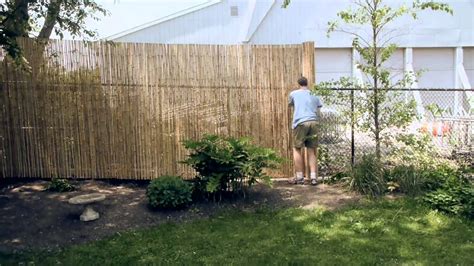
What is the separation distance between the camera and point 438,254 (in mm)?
4551

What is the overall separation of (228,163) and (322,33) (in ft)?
35.1

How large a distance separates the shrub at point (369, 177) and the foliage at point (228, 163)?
1198mm

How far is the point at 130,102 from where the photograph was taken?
6926 mm

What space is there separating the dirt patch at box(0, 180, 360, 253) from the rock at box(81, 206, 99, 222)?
6cm

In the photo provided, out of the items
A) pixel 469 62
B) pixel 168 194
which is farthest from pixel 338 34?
pixel 168 194

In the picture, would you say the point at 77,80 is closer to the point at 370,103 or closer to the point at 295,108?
the point at 295,108

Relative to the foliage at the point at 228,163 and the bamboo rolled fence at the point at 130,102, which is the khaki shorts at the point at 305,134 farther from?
the foliage at the point at 228,163

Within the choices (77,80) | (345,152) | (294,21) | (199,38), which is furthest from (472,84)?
(77,80)

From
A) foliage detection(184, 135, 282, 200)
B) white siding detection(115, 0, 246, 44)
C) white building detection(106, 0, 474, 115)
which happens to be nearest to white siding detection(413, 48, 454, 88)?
white building detection(106, 0, 474, 115)

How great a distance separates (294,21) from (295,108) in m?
9.26

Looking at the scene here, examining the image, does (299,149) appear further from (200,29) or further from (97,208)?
(200,29)

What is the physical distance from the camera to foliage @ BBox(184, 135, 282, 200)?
5.95m

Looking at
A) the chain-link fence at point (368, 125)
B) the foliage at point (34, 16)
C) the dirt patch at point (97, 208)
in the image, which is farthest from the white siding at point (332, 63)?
the foliage at point (34, 16)

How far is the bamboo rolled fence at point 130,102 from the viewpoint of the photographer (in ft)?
22.5
